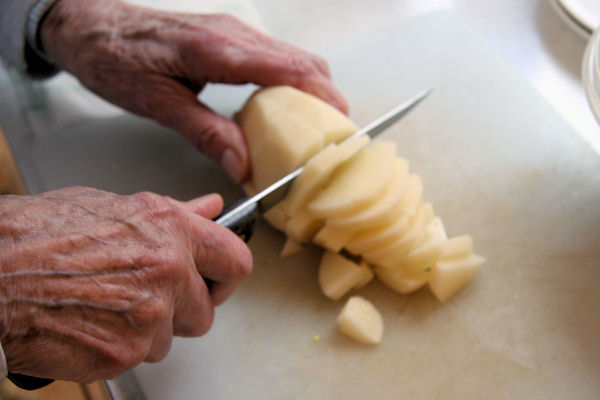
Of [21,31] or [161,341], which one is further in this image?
[21,31]

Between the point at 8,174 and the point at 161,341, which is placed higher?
the point at 161,341

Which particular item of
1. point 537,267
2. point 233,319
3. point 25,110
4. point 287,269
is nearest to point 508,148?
point 537,267

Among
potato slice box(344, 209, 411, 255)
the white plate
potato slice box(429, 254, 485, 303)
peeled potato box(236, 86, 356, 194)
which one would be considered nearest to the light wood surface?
peeled potato box(236, 86, 356, 194)

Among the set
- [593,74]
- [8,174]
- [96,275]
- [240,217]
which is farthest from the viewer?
[8,174]

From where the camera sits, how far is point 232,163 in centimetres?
170

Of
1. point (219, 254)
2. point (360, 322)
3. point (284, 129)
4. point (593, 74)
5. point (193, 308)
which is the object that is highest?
point (593, 74)

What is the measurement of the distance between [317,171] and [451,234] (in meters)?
0.52

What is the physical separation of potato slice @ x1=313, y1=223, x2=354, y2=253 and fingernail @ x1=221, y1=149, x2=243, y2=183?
0.33 m

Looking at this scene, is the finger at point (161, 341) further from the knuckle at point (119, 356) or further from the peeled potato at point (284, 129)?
the peeled potato at point (284, 129)

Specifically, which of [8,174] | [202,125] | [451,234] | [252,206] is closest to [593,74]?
[451,234]

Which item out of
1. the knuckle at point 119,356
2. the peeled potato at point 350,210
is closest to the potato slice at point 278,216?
the peeled potato at point 350,210

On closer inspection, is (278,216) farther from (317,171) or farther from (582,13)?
(582,13)

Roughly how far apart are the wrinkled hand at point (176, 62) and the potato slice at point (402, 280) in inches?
22.0

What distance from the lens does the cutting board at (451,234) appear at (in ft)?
4.75
